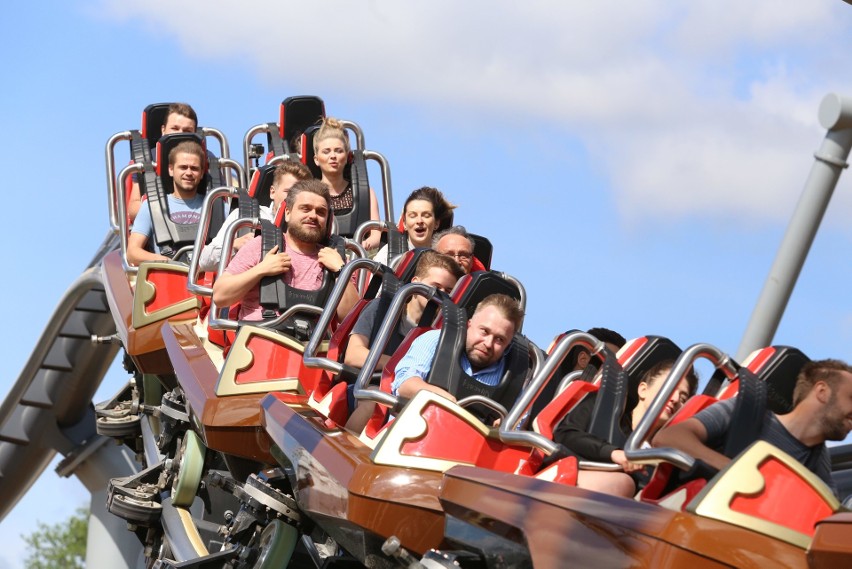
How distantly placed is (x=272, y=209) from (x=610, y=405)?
3060 millimetres

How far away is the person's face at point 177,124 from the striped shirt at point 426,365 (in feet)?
12.3

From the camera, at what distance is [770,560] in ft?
7.32

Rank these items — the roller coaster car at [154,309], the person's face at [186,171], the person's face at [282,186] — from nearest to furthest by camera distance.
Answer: the person's face at [282,186] < the roller coaster car at [154,309] < the person's face at [186,171]

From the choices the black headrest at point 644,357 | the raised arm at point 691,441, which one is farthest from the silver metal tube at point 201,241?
the raised arm at point 691,441

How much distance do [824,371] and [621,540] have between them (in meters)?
0.70

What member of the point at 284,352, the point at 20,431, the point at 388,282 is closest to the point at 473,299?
the point at 388,282

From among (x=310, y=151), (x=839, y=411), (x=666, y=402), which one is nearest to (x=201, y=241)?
(x=310, y=151)

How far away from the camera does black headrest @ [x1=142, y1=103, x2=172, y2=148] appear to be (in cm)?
770

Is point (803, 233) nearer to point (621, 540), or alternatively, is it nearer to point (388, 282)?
point (388, 282)

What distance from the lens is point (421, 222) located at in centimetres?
567

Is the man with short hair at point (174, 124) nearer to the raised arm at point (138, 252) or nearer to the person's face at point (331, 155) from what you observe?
the raised arm at point (138, 252)

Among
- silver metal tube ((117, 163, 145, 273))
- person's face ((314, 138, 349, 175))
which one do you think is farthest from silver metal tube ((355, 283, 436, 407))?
silver metal tube ((117, 163, 145, 273))

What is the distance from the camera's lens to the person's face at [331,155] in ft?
21.6

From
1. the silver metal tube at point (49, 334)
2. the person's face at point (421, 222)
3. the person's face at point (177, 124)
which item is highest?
the person's face at point (177, 124)
